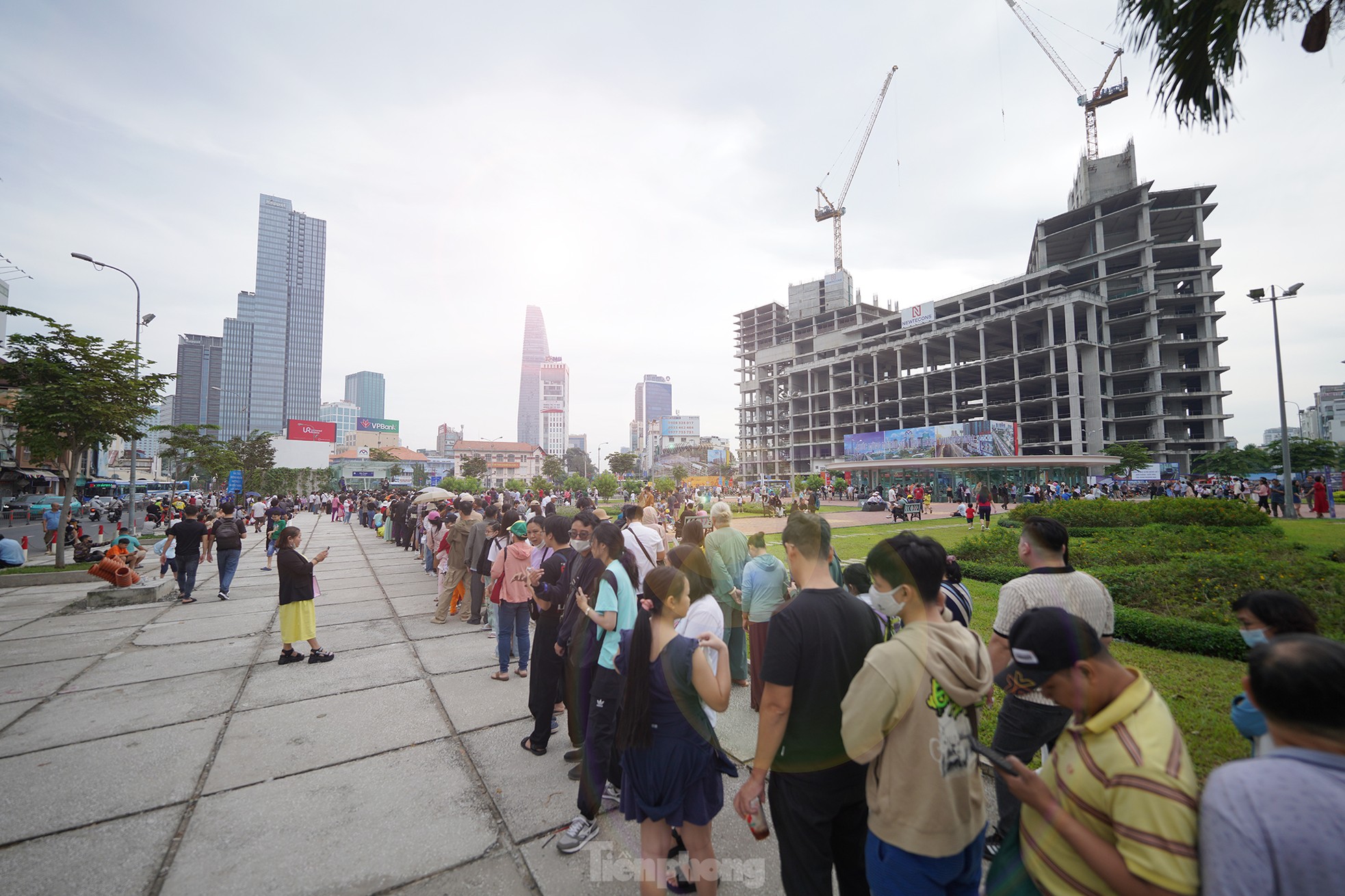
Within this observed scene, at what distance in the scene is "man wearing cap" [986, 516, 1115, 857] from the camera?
2.81m

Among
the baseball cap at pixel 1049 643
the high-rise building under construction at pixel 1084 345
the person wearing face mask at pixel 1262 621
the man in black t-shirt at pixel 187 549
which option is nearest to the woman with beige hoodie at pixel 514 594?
the baseball cap at pixel 1049 643

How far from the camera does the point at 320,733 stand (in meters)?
4.87

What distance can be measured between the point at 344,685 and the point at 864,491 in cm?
4929

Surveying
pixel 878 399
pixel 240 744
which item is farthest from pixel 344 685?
pixel 878 399

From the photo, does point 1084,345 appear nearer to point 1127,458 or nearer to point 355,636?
point 1127,458

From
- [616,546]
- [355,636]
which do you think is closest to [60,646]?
[355,636]

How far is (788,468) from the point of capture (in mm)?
90250

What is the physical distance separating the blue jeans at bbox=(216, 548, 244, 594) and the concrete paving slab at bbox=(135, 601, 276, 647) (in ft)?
5.40

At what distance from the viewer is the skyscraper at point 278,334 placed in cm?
13450

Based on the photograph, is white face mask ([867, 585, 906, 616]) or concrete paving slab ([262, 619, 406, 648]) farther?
concrete paving slab ([262, 619, 406, 648])

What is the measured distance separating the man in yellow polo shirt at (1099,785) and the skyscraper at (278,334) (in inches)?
6364

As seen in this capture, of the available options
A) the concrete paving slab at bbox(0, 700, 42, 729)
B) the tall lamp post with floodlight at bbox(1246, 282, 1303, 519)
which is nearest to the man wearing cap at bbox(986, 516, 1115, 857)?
the concrete paving slab at bbox(0, 700, 42, 729)

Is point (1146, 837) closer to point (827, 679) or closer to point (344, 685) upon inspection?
point (827, 679)

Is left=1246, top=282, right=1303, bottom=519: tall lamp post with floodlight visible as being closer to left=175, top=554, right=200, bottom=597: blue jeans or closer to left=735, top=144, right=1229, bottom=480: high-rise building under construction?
left=175, top=554, right=200, bottom=597: blue jeans
